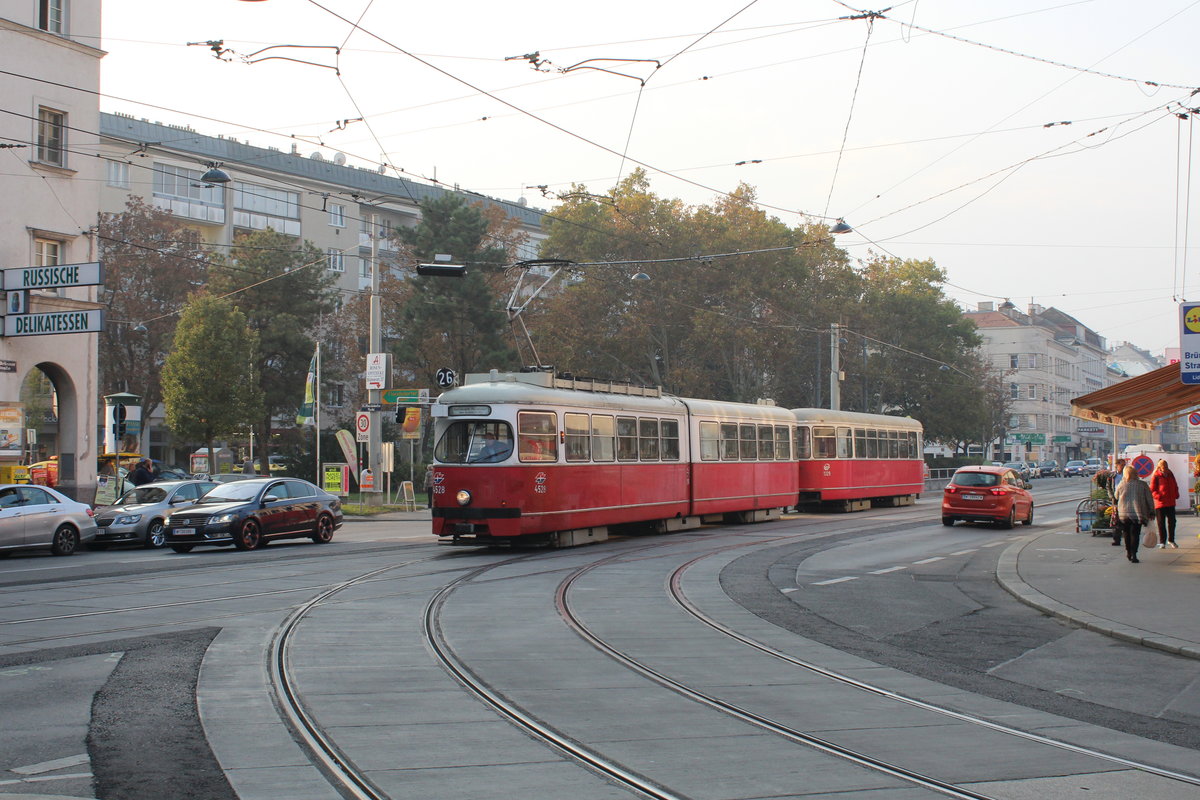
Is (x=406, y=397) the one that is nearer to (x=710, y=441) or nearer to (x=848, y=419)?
(x=710, y=441)

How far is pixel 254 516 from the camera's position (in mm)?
23016

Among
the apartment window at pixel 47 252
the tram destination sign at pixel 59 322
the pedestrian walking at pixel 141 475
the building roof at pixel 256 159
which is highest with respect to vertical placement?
the building roof at pixel 256 159

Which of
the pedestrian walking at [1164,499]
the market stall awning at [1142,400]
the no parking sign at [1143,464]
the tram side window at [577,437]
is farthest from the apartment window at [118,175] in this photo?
the pedestrian walking at [1164,499]

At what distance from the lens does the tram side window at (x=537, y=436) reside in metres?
21.2

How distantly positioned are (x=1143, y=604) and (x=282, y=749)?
11.4 m

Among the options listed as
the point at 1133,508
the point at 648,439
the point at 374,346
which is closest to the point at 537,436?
the point at 648,439

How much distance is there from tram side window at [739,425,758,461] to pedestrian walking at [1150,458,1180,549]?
10.0m

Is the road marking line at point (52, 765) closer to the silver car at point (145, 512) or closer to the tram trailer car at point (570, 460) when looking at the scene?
the tram trailer car at point (570, 460)

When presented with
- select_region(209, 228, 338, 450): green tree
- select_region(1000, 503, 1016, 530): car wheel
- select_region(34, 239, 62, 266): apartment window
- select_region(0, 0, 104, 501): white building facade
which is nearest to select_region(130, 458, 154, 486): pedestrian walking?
select_region(0, 0, 104, 501): white building facade

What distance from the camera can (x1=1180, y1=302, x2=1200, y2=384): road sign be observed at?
15.0m

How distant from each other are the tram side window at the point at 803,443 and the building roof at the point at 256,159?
26532 millimetres

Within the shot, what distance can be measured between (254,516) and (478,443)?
16.7 feet

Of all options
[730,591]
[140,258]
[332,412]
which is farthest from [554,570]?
[332,412]

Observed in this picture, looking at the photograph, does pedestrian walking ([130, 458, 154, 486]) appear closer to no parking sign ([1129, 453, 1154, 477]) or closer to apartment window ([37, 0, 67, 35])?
apartment window ([37, 0, 67, 35])
